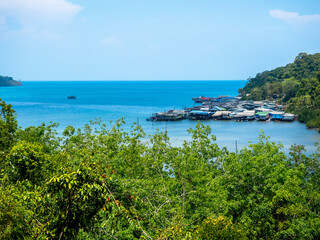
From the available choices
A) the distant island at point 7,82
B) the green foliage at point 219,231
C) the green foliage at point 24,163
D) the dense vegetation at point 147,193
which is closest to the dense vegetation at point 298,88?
the dense vegetation at point 147,193

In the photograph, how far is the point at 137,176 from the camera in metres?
9.96

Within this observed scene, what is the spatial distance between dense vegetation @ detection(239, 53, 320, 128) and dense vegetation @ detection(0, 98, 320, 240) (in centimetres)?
3570

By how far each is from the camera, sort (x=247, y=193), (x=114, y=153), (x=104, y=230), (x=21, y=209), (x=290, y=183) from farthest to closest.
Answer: (x=114, y=153), (x=247, y=193), (x=290, y=183), (x=104, y=230), (x=21, y=209)

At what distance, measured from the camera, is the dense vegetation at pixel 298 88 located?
50.5m

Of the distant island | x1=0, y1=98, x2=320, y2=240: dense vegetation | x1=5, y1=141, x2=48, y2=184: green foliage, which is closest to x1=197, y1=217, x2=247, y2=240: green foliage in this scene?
x1=0, y1=98, x2=320, y2=240: dense vegetation

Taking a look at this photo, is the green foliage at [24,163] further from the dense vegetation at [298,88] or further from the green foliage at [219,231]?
the dense vegetation at [298,88]

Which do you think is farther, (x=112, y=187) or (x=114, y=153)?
(x=114, y=153)

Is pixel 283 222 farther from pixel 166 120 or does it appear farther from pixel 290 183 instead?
pixel 166 120

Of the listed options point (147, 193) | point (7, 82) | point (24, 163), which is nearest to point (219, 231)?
point (147, 193)

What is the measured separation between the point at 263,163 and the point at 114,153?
4.94 metres

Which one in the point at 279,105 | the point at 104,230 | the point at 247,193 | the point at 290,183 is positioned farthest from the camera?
the point at 279,105

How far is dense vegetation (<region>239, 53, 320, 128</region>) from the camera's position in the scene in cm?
5046

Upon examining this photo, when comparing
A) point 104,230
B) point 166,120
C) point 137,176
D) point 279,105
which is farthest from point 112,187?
point 279,105

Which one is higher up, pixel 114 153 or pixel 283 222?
pixel 114 153
